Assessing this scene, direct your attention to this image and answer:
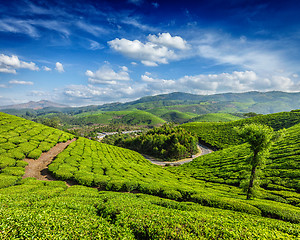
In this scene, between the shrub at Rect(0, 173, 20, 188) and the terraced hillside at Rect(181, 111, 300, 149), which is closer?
the shrub at Rect(0, 173, 20, 188)

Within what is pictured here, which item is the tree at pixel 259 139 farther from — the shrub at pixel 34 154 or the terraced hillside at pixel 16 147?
the shrub at pixel 34 154

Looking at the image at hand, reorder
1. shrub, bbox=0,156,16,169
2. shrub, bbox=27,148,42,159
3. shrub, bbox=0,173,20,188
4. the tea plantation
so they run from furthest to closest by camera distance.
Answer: shrub, bbox=27,148,42,159 < shrub, bbox=0,156,16,169 < shrub, bbox=0,173,20,188 < the tea plantation

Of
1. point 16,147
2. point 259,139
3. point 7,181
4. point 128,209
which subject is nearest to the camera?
point 128,209

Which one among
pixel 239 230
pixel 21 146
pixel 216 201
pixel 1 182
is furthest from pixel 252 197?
pixel 21 146

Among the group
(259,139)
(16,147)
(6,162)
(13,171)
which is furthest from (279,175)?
(16,147)

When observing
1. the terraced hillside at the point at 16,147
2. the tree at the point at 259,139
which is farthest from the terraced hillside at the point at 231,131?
the terraced hillside at the point at 16,147

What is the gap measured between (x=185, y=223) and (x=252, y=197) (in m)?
21.0

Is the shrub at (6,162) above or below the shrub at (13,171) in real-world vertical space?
above

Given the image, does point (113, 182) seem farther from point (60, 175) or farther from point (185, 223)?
point (185, 223)

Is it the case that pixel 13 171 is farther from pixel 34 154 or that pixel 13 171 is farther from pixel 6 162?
pixel 34 154

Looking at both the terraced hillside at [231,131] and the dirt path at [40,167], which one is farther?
the terraced hillside at [231,131]

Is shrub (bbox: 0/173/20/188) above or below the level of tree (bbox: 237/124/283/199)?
below

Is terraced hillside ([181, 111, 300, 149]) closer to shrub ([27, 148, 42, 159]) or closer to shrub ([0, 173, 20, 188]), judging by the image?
shrub ([27, 148, 42, 159])

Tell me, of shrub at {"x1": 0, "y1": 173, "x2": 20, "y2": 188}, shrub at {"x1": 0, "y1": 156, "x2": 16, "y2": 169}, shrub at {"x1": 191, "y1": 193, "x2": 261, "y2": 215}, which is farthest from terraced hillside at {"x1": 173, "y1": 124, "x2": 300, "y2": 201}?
shrub at {"x1": 0, "y1": 156, "x2": 16, "y2": 169}
